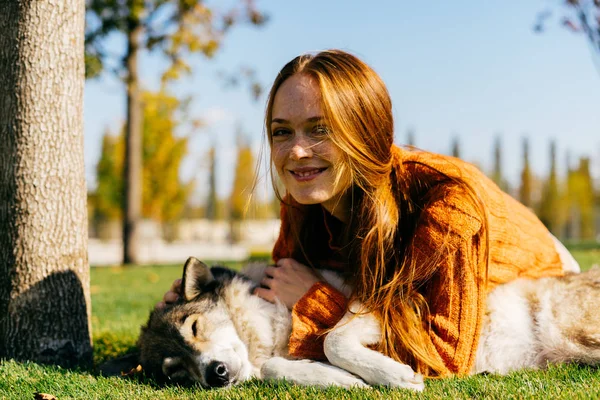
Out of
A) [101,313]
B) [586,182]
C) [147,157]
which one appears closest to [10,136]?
[101,313]

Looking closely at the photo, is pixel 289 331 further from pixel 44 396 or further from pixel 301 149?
pixel 44 396

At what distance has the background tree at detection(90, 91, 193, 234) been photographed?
1166 inches

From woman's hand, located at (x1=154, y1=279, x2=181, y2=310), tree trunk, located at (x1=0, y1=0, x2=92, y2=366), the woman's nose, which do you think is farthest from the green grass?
the woman's nose

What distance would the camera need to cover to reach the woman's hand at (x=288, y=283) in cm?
372

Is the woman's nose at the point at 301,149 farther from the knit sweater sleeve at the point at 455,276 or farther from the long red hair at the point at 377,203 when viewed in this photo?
the knit sweater sleeve at the point at 455,276

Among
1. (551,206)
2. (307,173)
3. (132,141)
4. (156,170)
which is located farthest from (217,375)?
(551,206)

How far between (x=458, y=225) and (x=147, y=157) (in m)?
28.4

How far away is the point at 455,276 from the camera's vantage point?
10.7ft

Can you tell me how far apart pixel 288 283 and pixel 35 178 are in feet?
6.35

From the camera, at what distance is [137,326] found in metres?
5.63

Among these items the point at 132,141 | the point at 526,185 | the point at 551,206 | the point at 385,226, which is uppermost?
the point at 132,141

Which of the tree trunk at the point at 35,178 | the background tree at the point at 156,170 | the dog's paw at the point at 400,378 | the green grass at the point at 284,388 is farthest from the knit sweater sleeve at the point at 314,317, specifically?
the background tree at the point at 156,170

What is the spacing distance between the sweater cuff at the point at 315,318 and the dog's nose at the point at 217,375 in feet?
1.37

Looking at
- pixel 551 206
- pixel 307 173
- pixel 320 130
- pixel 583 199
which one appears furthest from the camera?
pixel 583 199
